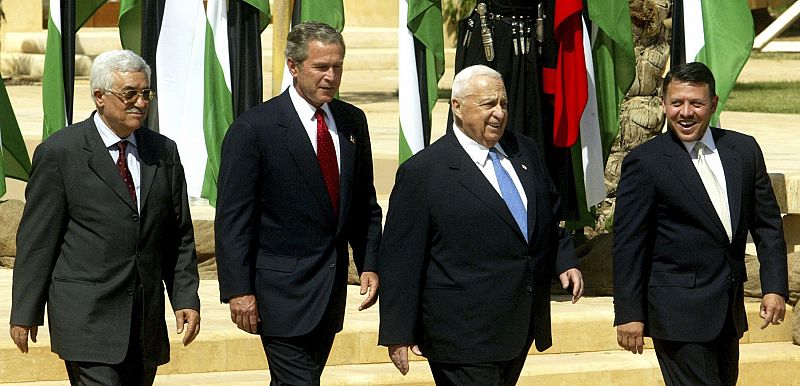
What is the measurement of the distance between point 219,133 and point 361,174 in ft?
11.8

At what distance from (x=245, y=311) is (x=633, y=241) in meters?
1.43

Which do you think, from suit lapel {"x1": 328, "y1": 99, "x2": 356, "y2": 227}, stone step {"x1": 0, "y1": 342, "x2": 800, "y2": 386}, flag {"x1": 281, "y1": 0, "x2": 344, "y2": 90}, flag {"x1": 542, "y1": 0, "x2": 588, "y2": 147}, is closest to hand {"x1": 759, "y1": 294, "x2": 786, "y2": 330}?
suit lapel {"x1": 328, "y1": 99, "x2": 356, "y2": 227}

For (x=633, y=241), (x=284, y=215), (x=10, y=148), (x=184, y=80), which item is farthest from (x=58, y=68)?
(x=633, y=241)

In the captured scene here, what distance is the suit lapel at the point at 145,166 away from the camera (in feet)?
19.3

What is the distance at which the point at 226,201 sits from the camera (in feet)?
20.2

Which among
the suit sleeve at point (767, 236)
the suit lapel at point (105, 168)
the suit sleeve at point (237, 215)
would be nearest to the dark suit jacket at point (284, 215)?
the suit sleeve at point (237, 215)

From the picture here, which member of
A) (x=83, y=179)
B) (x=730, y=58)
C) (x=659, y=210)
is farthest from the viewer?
(x=730, y=58)

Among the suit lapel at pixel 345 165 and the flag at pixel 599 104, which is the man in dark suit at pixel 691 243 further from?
the flag at pixel 599 104

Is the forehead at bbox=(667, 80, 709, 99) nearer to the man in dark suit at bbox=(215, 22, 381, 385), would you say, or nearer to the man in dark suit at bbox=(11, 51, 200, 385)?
the man in dark suit at bbox=(215, 22, 381, 385)

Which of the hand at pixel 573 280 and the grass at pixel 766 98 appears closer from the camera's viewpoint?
the hand at pixel 573 280

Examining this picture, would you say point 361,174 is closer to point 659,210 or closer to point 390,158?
point 659,210

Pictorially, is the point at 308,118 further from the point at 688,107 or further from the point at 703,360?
the point at 703,360

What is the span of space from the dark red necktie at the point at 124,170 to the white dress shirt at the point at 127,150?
0.01 metres

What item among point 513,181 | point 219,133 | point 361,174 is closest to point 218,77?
point 219,133
